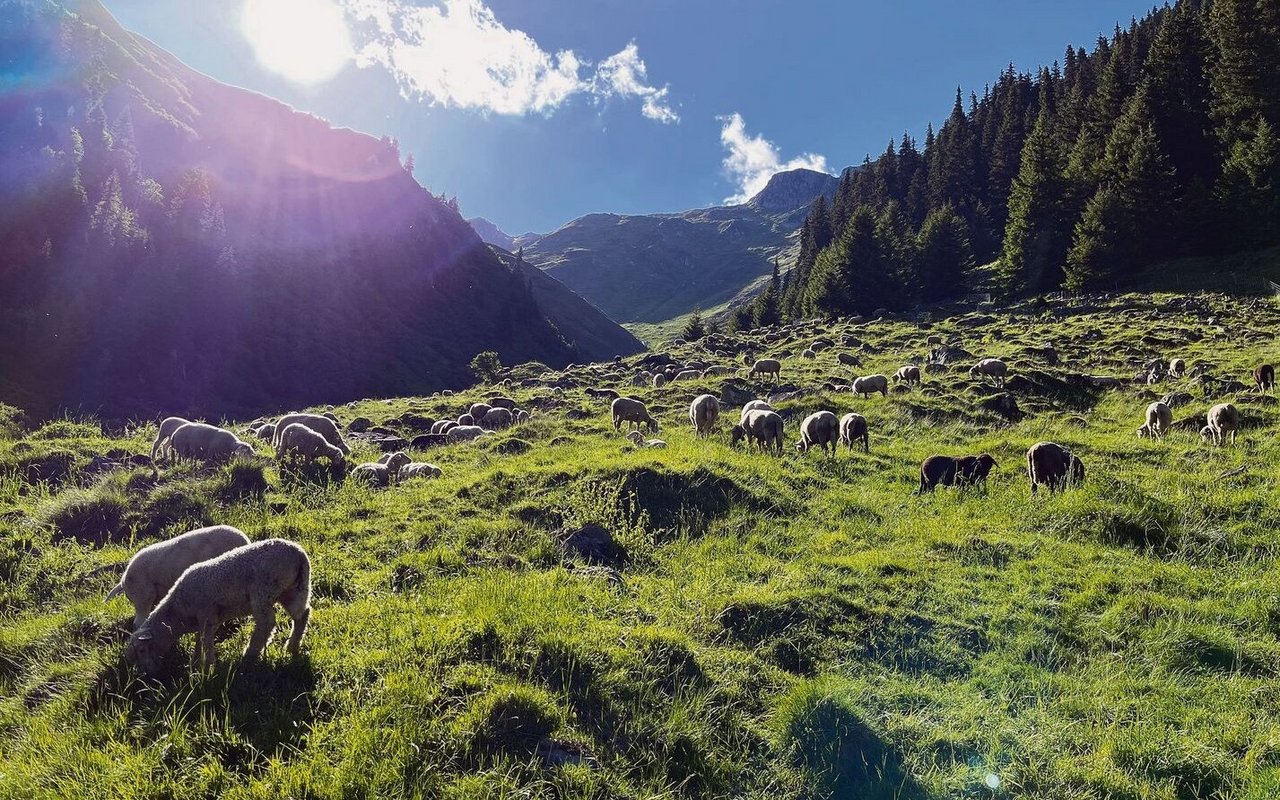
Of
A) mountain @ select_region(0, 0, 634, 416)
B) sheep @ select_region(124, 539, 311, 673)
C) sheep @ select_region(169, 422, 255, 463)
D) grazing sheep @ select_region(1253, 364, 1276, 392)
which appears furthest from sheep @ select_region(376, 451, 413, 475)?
mountain @ select_region(0, 0, 634, 416)

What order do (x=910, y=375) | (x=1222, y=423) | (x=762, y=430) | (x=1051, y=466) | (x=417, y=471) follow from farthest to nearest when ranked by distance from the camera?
(x=910, y=375), (x=762, y=430), (x=1222, y=423), (x=417, y=471), (x=1051, y=466)

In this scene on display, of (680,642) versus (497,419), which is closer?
(680,642)

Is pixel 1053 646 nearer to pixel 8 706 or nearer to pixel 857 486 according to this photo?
pixel 857 486

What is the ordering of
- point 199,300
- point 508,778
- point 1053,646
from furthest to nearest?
point 199,300 < point 1053,646 < point 508,778

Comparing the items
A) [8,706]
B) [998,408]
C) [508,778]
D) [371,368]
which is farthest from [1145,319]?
[371,368]

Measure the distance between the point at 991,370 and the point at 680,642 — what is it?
26.9 m

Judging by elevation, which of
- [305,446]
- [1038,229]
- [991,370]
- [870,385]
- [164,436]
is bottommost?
[305,446]

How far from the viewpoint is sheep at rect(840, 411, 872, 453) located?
63.2 ft

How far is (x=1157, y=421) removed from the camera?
19.0 meters

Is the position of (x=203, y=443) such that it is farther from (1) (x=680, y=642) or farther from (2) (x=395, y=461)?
(1) (x=680, y=642)

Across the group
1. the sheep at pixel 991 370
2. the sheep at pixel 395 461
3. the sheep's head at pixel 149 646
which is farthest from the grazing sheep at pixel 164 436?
the sheep at pixel 991 370

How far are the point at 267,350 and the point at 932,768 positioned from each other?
9549 cm

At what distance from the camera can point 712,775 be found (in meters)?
5.18

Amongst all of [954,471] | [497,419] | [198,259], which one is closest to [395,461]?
[497,419]
